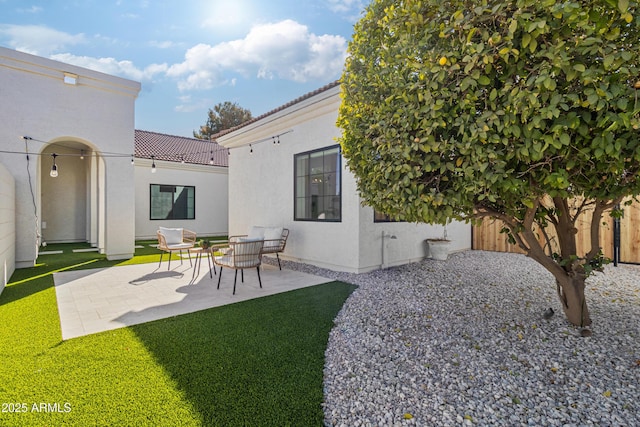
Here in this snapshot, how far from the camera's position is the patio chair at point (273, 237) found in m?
7.19

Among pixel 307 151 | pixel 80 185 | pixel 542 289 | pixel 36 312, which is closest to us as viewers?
pixel 36 312

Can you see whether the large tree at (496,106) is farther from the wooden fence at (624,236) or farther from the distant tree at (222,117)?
the distant tree at (222,117)

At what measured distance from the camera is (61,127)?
299 inches

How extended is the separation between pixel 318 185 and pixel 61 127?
261 inches

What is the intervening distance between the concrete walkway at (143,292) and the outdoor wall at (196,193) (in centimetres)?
639

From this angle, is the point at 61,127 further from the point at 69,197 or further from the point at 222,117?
the point at 222,117

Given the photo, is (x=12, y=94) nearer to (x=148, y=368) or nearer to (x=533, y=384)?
(x=148, y=368)

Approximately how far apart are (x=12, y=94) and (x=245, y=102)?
23.3 m

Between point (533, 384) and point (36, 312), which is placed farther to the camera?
point (36, 312)

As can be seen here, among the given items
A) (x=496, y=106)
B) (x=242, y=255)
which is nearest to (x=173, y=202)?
(x=242, y=255)

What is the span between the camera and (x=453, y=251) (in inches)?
376

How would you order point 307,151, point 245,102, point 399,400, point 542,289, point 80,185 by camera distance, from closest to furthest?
point 399,400
point 542,289
point 307,151
point 80,185
point 245,102

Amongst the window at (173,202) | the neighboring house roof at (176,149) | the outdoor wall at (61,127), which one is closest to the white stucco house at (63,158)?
the outdoor wall at (61,127)

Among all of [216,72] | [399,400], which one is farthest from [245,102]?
[399,400]
